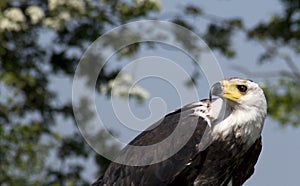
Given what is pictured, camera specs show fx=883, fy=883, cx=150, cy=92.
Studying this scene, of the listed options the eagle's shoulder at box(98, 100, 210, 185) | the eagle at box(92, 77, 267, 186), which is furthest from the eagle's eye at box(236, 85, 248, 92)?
the eagle's shoulder at box(98, 100, 210, 185)

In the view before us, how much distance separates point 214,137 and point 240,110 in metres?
0.32

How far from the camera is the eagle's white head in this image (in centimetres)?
744

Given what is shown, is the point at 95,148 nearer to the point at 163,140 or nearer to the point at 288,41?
the point at 288,41

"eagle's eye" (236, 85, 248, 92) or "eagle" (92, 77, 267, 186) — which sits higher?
"eagle's eye" (236, 85, 248, 92)

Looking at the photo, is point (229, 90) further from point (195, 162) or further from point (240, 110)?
point (195, 162)

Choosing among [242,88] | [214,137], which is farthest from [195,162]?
[242,88]

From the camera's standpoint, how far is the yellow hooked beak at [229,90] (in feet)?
23.9

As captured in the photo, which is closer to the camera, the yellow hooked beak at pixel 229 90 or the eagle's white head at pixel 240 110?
the yellow hooked beak at pixel 229 90

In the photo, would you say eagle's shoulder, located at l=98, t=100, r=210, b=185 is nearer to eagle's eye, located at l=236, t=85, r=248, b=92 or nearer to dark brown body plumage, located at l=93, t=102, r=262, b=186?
dark brown body plumage, located at l=93, t=102, r=262, b=186

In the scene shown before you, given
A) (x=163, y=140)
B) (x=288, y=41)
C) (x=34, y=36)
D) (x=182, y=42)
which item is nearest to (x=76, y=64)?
(x=34, y=36)

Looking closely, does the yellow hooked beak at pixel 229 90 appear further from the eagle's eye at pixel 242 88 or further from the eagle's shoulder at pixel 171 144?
the eagle's shoulder at pixel 171 144

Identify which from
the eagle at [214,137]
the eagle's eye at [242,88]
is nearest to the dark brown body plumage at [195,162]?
the eagle at [214,137]

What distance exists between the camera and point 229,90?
7398 mm

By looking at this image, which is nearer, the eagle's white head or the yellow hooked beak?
the yellow hooked beak
